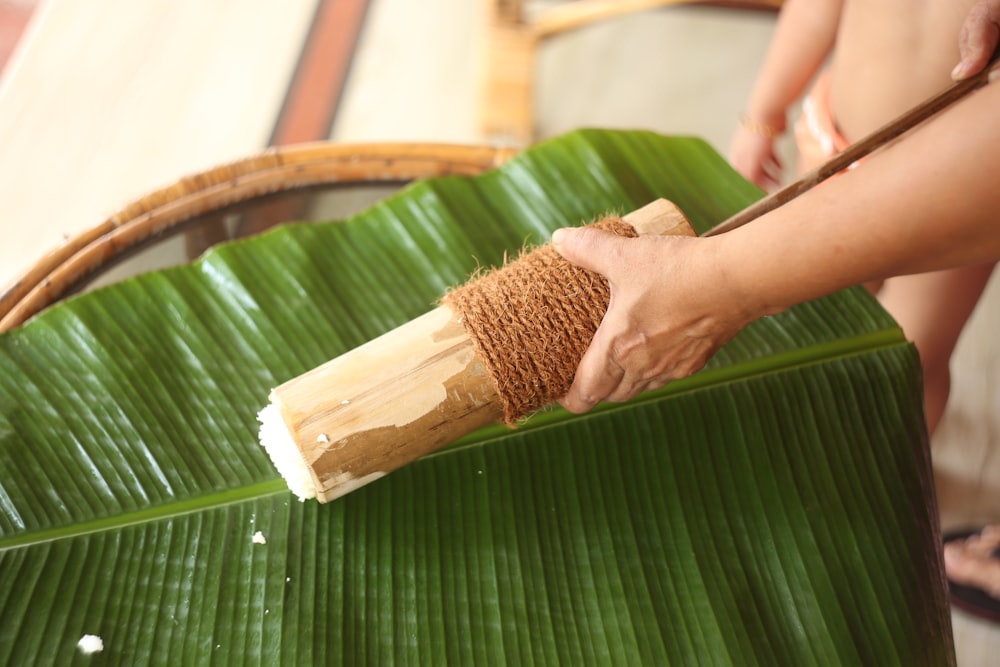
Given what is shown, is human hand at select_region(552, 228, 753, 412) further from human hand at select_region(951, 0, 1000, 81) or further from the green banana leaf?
human hand at select_region(951, 0, 1000, 81)

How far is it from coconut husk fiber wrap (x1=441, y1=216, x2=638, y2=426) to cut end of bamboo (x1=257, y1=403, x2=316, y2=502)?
0.16m

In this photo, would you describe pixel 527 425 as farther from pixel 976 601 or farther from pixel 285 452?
pixel 976 601

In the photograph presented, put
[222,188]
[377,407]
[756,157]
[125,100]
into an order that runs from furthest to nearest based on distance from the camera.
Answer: [125,100] → [756,157] → [222,188] → [377,407]

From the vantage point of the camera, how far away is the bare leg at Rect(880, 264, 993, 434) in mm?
887

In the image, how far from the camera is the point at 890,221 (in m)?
0.46

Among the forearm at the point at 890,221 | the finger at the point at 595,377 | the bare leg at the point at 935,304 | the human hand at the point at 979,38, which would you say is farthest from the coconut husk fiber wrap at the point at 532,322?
the bare leg at the point at 935,304

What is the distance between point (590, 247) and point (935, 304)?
1.89 ft

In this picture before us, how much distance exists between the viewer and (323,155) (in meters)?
0.87

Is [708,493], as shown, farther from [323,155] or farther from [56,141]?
[56,141]

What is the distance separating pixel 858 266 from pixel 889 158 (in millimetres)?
69

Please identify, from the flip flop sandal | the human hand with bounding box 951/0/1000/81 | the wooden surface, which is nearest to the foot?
the flip flop sandal

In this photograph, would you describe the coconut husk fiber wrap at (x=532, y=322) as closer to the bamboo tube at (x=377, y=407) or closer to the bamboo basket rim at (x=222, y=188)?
the bamboo tube at (x=377, y=407)

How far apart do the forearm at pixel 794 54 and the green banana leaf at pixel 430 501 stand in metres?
0.42

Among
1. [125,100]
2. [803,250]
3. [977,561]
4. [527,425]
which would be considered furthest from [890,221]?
[125,100]
